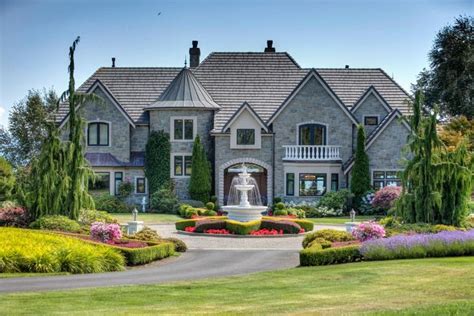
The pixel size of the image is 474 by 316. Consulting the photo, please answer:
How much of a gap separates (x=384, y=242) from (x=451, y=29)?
5040 cm

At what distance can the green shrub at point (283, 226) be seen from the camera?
3875cm

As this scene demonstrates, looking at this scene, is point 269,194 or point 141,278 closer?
point 141,278

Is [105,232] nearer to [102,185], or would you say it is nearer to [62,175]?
[62,175]

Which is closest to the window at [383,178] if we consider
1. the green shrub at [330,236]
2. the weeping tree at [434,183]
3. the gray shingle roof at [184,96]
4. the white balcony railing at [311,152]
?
the white balcony railing at [311,152]

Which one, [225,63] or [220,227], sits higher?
[225,63]

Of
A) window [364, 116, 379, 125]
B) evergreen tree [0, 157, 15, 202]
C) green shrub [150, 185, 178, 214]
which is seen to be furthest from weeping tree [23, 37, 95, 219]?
window [364, 116, 379, 125]

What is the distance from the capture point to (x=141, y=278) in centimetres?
2244

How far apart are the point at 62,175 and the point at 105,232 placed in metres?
6.95

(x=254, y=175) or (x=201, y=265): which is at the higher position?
(x=254, y=175)

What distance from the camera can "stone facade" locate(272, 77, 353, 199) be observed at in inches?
2186

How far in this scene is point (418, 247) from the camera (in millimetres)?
25406

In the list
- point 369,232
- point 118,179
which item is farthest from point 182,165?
point 369,232

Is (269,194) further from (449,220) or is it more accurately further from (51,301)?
(51,301)

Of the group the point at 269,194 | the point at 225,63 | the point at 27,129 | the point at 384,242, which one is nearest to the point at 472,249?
the point at 384,242
